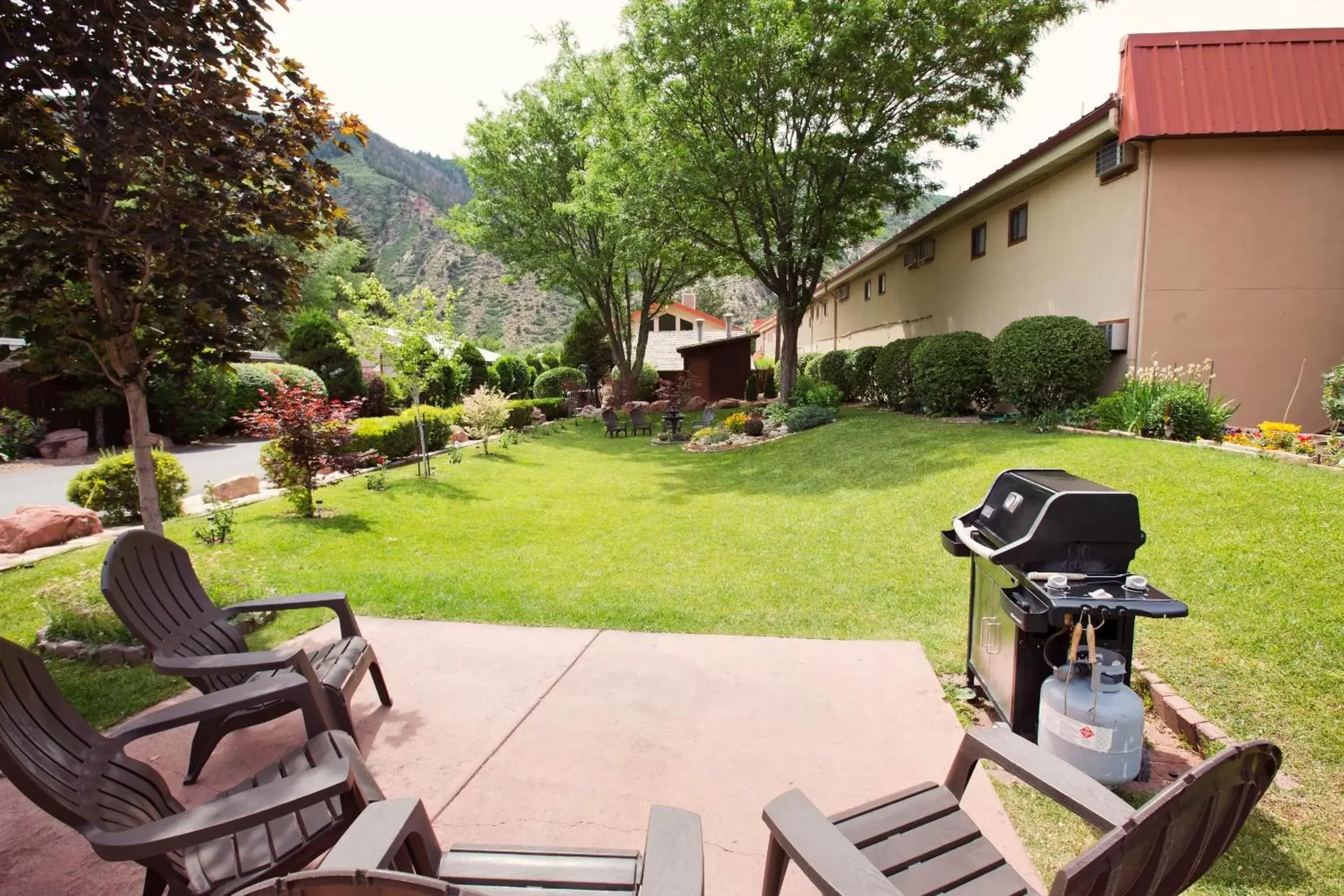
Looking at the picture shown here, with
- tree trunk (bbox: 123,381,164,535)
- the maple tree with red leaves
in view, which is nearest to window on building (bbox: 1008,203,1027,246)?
the maple tree with red leaves

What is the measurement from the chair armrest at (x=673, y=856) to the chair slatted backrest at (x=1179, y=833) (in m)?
0.73

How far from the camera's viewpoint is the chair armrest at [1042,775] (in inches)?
64.5

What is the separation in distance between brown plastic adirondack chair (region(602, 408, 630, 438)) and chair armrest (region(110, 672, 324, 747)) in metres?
17.5

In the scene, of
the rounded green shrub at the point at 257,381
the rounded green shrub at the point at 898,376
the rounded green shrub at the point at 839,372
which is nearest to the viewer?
the rounded green shrub at the point at 898,376

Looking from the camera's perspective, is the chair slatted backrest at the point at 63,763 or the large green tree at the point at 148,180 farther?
the large green tree at the point at 148,180

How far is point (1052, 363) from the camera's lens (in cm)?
1011

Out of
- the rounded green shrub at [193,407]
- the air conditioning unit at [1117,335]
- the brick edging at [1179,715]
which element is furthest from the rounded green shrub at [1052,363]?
the rounded green shrub at [193,407]

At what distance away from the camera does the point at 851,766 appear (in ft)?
9.50

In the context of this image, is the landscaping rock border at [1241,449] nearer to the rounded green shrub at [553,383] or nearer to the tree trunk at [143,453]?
the tree trunk at [143,453]

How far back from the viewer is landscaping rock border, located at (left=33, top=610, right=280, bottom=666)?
13.9ft

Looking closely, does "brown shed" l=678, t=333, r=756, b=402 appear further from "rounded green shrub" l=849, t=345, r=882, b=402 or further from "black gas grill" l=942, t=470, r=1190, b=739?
"black gas grill" l=942, t=470, r=1190, b=739

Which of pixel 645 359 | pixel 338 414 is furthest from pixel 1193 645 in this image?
pixel 645 359

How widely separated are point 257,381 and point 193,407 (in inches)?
87.4

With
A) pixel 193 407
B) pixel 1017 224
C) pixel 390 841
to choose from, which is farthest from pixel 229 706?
pixel 193 407
